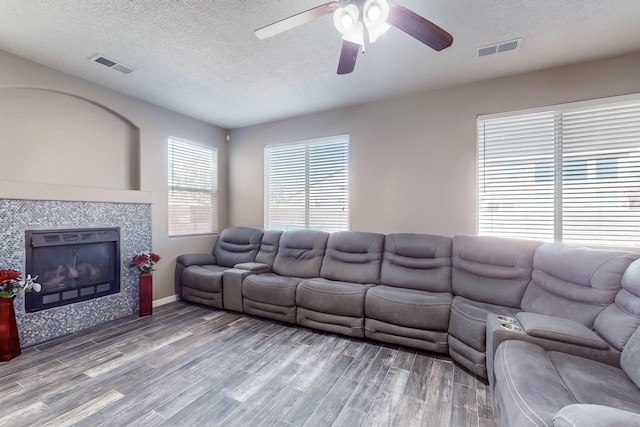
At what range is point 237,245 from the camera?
4.46 metres

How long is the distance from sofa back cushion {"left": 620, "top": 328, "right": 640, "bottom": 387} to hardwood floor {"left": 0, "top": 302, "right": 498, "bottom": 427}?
30.8 inches

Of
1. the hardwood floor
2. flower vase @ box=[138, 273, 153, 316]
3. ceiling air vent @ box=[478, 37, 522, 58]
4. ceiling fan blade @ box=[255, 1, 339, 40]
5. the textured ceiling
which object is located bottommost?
the hardwood floor

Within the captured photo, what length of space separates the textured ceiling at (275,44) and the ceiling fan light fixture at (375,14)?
0.58m

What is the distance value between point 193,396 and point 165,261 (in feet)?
8.44

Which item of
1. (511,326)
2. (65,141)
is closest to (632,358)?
(511,326)

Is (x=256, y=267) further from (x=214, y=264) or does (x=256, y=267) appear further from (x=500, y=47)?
(x=500, y=47)

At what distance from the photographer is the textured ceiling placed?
2.04 m

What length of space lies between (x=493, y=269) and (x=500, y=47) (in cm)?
209

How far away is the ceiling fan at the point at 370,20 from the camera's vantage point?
156 cm

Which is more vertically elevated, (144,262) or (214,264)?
(144,262)

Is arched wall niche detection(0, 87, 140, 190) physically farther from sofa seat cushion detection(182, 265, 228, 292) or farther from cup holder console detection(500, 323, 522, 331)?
cup holder console detection(500, 323, 522, 331)

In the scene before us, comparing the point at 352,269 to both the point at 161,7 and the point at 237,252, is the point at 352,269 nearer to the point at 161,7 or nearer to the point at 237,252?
the point at 237,252

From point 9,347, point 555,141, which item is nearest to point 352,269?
point 555,141

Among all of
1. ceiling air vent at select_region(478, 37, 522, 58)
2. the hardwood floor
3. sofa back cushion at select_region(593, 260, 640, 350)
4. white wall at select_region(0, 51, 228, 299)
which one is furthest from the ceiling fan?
white wall at select_region(0, 51, 228, 299)
